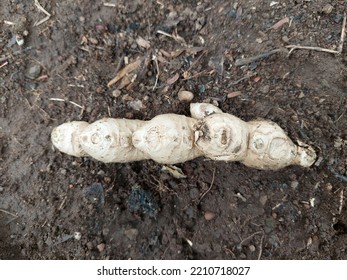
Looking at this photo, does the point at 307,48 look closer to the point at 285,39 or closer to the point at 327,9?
the point at 285,39

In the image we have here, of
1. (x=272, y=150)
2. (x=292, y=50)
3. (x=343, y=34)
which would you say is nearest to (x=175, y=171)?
(x=272, y=150)

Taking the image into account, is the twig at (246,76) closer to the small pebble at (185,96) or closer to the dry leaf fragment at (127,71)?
the small pebble at (185,96)

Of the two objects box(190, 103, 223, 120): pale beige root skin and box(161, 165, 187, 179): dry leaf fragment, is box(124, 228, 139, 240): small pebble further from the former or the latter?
box(190, 103, 223, 120): pale beige root skin

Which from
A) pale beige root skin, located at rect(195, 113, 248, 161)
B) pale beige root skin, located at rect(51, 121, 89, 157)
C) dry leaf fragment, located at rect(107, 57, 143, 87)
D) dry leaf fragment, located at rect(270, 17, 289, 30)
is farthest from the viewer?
dry leaf fragment, located at rect(107, 57, 143, 87)

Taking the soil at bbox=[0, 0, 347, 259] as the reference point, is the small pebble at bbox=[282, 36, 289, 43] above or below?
above

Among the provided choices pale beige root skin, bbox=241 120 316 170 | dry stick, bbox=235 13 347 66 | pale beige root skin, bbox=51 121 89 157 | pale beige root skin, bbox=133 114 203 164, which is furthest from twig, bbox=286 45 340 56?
pale beige root skin, bbox=51 121 89 157

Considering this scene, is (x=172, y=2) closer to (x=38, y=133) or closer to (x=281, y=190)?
(x=38, y=133)

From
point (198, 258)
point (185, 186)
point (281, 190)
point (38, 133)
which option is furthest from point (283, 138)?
point (38, 133)
